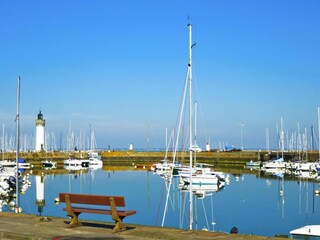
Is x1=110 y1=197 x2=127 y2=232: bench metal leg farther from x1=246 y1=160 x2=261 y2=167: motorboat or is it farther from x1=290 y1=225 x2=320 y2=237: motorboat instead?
x1=246 y1=160 x2=261 y2=167: motorboat

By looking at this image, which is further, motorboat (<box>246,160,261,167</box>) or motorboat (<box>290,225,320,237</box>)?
motorboat (<box>246,160,261,167</box>)

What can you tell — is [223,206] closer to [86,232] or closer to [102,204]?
[102,204]

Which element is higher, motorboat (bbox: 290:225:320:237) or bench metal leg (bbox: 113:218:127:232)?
bench metal leg (bbox: 113:218:127:232)

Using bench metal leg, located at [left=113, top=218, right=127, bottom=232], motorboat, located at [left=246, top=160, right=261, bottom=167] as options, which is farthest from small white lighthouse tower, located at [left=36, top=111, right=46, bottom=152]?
bench metal leg, located at [left=113, top=218, right=127, bottom=232]

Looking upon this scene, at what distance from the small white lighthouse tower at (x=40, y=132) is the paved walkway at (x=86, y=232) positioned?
8077 centimetres

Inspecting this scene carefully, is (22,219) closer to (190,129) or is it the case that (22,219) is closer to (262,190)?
(190,129)

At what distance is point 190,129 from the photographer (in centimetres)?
2117

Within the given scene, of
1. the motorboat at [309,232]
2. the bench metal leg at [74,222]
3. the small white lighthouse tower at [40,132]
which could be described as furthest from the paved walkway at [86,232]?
the small white lighthouse tower at [40,132]

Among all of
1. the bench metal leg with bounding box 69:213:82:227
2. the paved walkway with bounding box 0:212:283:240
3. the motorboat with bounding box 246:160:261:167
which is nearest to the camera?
the paved walkway with bounding box 0:212:283:240

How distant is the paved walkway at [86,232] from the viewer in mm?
10312

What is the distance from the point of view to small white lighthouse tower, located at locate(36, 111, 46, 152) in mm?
90750

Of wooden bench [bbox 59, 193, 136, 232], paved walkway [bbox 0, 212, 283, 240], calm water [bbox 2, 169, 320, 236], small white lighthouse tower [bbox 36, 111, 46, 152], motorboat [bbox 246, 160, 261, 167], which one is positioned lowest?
calm water [bbox 2, 169, 320, 236]

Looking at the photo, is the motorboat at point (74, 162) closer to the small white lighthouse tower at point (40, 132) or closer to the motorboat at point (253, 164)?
the small white lighthouse tower at point (40, 132)

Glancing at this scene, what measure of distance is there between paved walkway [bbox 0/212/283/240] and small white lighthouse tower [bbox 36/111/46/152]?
80.8 meters
